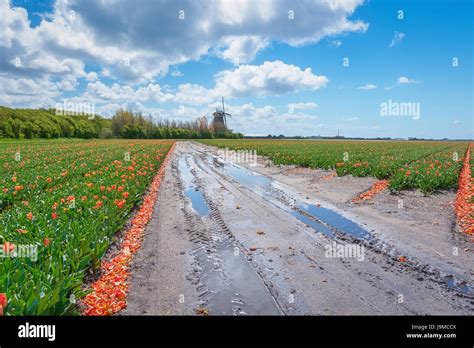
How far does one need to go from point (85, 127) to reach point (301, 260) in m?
105

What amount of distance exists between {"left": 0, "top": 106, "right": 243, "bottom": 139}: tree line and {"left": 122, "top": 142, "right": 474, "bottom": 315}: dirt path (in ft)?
262

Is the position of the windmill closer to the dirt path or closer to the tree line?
the tree line

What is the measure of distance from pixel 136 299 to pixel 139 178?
8.98 metres

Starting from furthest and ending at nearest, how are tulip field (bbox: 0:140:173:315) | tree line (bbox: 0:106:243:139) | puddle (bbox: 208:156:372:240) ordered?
tree line (bbox: 0:106:243:139) < puddle (bbox: 208:156:372:240) < tulip field (bbox: 0:140:173:315)

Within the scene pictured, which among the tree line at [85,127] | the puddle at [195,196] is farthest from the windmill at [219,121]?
the puddle at [195,196]

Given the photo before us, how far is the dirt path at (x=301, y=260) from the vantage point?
413 cm

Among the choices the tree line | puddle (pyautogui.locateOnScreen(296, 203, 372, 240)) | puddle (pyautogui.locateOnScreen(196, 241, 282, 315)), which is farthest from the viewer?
the tree line

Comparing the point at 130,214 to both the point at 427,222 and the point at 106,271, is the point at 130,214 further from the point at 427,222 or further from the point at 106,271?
the point at 427,222

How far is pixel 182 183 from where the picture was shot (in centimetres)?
1497

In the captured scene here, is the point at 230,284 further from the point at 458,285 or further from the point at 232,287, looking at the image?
the point at 458,285

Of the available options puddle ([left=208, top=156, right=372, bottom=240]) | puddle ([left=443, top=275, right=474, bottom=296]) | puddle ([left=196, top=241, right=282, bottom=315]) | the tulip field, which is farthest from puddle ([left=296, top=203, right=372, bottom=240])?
the tulip field

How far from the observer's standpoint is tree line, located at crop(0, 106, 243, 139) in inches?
2869

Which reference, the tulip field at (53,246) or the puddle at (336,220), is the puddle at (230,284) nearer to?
the tulip field at (53,246)

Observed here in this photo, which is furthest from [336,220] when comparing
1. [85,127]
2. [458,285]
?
[85,127]
